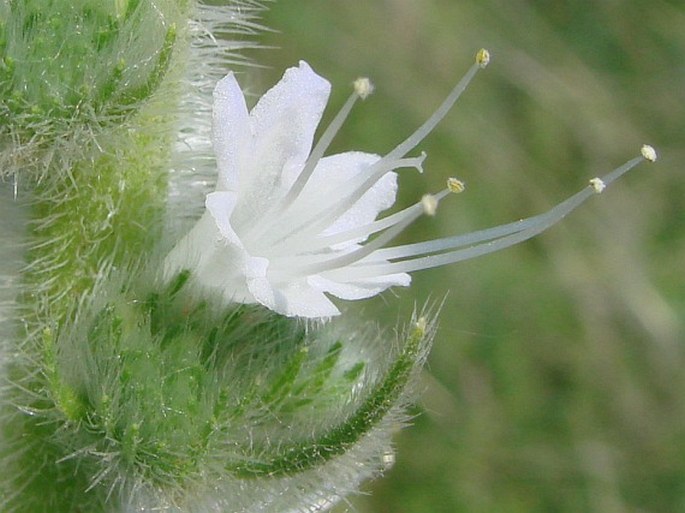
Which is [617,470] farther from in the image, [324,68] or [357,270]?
[357,270]

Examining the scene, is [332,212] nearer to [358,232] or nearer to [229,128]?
[358,232]

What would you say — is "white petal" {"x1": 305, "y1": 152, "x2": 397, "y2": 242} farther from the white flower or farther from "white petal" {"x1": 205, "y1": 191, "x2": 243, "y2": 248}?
"white petal" {"x1": 205, "y1": 191, "x2": 243, "y2": 248}

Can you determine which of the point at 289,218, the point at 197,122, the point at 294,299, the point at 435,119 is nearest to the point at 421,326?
the point at 294,299

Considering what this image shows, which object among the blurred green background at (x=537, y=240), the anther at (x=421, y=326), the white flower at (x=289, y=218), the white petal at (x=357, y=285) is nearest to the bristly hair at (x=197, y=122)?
the white flower at (x=289, y=218)

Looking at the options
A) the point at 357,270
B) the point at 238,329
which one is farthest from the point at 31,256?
the point at 357,270

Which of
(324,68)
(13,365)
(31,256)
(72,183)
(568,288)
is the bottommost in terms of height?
(568,288)

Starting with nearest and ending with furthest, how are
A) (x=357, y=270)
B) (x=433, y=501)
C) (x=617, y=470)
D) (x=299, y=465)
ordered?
(x=299, y=465) < (x=357, y=270) < (x=433, y=501) < (x=617, y=470)

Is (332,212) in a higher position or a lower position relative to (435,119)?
lower
